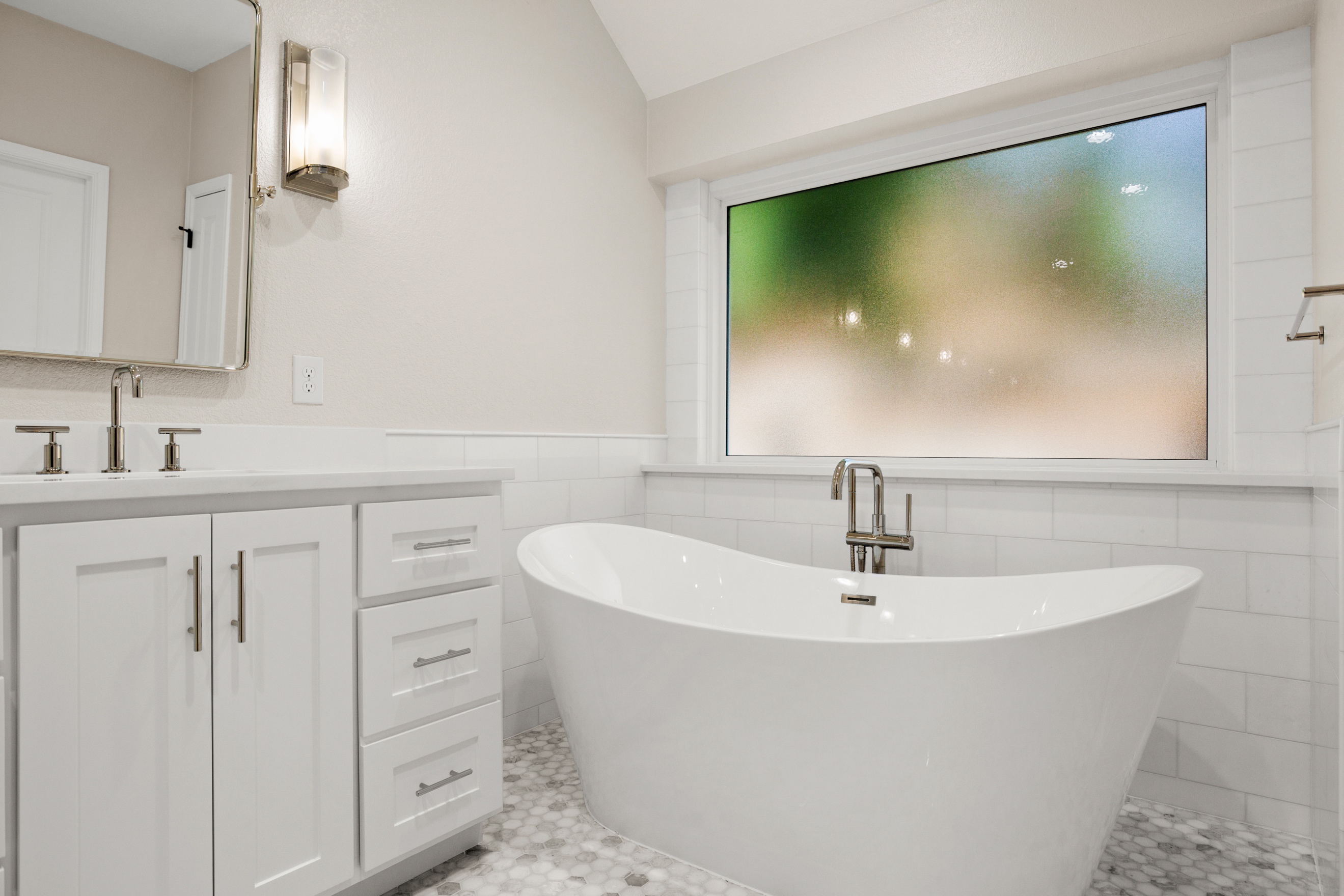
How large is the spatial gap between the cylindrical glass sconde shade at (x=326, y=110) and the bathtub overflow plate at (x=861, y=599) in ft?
5.67

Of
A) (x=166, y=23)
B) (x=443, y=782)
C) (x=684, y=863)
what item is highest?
(x=166, y=23)

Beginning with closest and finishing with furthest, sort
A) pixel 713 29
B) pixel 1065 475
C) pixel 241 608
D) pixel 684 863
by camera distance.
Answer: pixel 241 608 → pixel 684 863 → pixel 1065 475 → pixel 713 29

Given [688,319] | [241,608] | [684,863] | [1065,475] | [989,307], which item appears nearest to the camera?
[241,608]

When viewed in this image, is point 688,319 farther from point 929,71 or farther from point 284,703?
point 284,703

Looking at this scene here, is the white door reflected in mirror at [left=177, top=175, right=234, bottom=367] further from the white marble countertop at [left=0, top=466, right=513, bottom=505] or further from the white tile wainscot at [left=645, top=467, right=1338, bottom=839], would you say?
the white tile wainscot at [left=645, top=467, right=1338, bottom=839]

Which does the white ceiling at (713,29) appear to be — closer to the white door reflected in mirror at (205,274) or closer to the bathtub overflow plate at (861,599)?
the white door reflected in mirror at (205,274)

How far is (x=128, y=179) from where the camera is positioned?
58.5 inches

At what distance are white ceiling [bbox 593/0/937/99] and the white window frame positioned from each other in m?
0.40

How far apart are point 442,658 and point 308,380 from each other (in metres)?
0.80

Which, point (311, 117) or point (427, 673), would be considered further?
point (311, 117)

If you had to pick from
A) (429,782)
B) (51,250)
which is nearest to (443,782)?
(429,782)

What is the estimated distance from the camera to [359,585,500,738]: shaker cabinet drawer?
1366 millimetres

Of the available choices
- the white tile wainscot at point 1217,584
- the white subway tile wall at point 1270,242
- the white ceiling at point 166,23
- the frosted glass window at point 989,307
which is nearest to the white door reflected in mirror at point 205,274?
the white ceiling at point 166,23

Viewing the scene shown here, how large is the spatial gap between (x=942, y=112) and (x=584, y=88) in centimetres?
125
